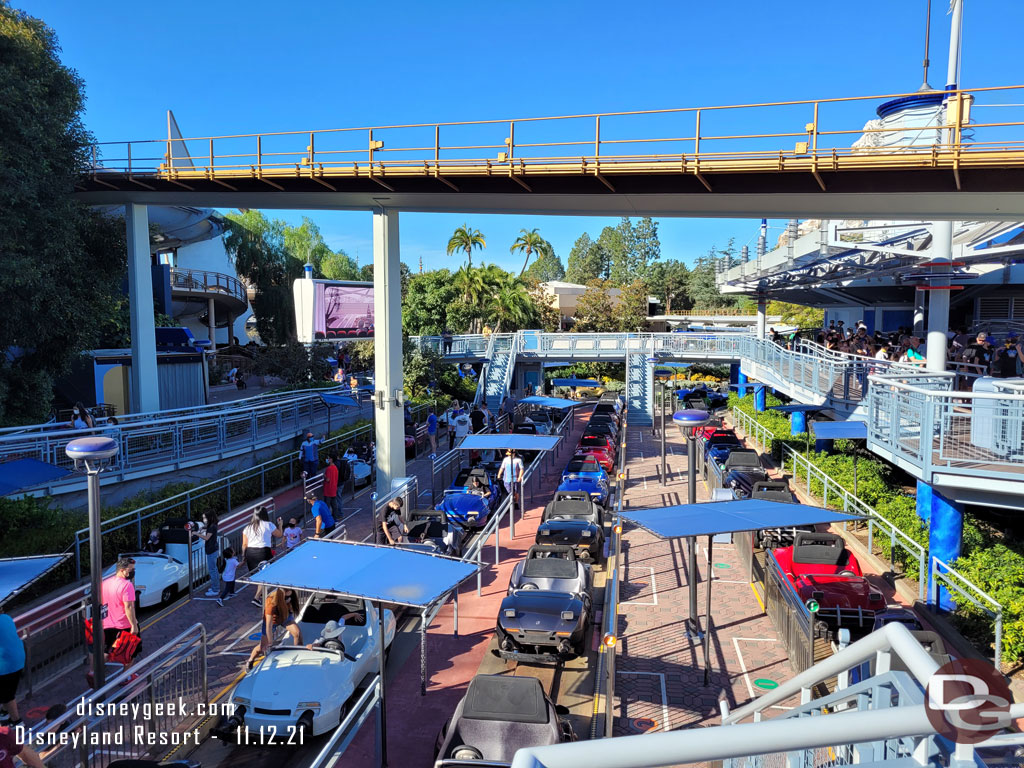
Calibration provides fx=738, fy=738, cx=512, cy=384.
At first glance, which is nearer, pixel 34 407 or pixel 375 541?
pixel 375 541

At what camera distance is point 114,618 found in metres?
9.87

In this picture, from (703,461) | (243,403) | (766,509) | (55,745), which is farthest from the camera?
(243,403)

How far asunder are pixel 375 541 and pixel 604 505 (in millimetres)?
6089

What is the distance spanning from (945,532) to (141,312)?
2155 cm

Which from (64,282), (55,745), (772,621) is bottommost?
(772,621)

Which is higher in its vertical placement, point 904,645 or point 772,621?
Answer: point 904,645

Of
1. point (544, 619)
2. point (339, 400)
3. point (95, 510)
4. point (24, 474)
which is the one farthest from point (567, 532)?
point (339, 400)

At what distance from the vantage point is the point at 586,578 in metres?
12.2

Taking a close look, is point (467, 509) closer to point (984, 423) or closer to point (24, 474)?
point (24, 474)

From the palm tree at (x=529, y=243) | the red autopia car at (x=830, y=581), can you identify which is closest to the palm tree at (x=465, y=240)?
the palm tree at (x=529, y=243)

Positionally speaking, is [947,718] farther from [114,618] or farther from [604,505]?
[604,505]

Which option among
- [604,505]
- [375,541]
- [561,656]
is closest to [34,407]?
[375,541]

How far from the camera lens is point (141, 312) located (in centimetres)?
2241

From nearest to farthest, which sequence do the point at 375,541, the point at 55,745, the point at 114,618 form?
the point at 55,745
the point at 114,618
the point at 375,541
